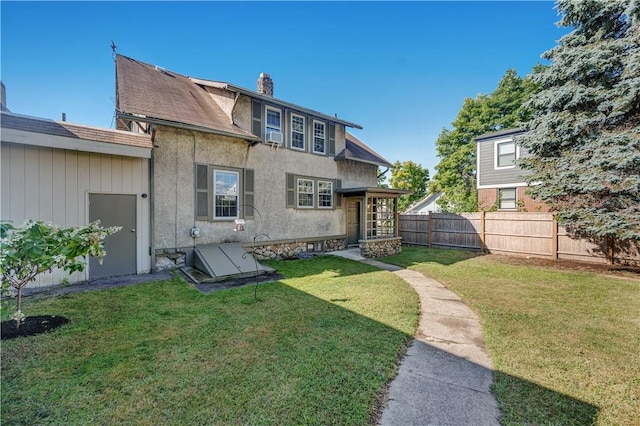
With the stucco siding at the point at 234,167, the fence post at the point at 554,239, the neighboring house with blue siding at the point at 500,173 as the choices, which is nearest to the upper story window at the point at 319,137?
the stucco siding at the point at 234,167

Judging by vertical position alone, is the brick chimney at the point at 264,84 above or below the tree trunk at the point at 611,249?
above

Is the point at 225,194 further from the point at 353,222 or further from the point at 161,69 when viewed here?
the point at 353,222

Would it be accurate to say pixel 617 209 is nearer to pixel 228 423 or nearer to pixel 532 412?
pixel 532 412

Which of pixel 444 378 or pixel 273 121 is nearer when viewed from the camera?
pixel 444 378

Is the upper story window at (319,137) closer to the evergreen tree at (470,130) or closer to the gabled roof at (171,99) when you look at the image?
the gabled roof at (171,99)

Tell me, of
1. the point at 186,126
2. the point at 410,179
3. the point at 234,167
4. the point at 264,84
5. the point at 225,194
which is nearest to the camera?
the point at 186,126

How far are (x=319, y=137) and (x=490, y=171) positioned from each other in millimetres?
11464

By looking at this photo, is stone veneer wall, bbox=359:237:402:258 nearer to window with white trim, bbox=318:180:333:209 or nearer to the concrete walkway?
window with white trim, bbox=318:180:333:209

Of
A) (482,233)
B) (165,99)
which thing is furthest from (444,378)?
(482,233)

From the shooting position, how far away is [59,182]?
622 cm

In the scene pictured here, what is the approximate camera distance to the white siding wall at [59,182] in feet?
18.8

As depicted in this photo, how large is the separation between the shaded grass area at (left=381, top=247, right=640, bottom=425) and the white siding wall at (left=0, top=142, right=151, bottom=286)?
8268mm

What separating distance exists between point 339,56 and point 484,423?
12.3 metres

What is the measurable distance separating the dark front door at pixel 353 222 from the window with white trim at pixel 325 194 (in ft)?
3.93
